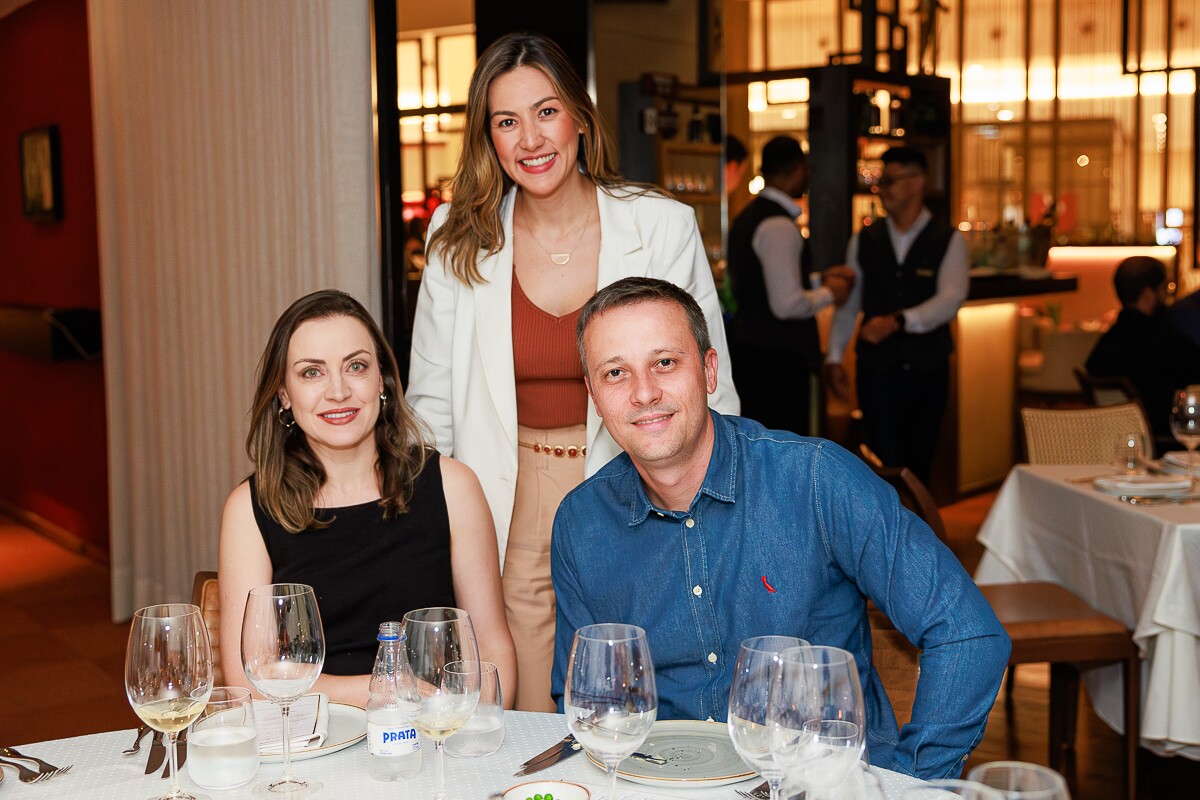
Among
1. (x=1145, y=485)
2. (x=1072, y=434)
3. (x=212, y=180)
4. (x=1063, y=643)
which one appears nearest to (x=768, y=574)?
(x=1063, y=643)

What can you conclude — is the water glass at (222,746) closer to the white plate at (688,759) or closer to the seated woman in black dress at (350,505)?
the white plate at (688,759)

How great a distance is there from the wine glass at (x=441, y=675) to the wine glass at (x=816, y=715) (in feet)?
1.10

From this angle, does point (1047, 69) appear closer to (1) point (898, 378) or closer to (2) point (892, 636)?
(1) point (898, 378)

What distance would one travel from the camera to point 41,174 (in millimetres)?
6492

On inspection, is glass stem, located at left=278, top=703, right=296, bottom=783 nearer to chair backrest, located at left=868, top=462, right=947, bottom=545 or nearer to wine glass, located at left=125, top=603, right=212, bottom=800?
wine glass, located at left=125, top=603, right=212, bottom=800

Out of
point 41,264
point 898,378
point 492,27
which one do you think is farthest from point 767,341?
point 41,264

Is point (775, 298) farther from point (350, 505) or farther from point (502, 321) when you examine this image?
point (350, 505)

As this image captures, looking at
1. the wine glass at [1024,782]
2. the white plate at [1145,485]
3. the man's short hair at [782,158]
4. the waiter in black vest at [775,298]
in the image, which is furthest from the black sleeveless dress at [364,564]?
the man's short hair at [782,158]

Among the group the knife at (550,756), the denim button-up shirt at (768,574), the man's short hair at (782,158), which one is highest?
the man's short hair at (782,158)

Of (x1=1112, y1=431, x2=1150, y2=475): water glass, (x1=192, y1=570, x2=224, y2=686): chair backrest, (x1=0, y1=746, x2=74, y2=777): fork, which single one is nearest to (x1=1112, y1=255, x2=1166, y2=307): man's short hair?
(x1=1112, y1=431, x2=1150, y2=475): water glass

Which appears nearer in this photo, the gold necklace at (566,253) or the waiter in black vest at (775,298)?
the gold necklace at (566,253)

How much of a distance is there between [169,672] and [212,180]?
3.33 metres

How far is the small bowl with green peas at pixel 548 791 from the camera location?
1306 millimetres

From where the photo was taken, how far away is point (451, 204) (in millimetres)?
2598
